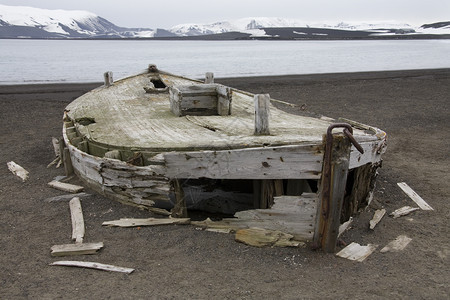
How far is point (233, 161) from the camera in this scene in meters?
5.78

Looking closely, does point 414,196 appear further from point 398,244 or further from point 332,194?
point 332,194

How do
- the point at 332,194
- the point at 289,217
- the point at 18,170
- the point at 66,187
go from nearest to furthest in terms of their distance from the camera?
1. the point at 332,194
2. the point at 289,217
3. the point at 66,187
4. the point at 18,170

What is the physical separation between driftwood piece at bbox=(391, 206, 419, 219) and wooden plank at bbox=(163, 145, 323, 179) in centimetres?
268

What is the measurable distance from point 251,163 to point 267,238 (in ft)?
3.69

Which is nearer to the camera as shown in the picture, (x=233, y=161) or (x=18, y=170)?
(x=233, y=161)

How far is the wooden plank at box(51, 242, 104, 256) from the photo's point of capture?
594 centimetres

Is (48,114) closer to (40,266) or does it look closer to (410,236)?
(40,266)

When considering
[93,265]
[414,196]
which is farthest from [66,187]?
[414,196]

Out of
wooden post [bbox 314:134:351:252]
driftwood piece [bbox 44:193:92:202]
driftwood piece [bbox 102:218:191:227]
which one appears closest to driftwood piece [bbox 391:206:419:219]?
wooden post [bbox 314:134:351:252]

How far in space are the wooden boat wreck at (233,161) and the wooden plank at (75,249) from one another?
1.10 metres

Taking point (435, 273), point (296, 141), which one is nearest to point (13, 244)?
point (296, 141)

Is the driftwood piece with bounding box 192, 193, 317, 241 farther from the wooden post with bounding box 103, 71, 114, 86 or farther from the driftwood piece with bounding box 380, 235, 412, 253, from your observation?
the wooden post with bounding box 103, 71, 114, 86

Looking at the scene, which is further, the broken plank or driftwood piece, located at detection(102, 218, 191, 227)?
the broken plank

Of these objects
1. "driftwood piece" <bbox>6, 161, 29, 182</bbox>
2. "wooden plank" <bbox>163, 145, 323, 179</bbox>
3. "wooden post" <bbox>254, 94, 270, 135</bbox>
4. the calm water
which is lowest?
the calm water
